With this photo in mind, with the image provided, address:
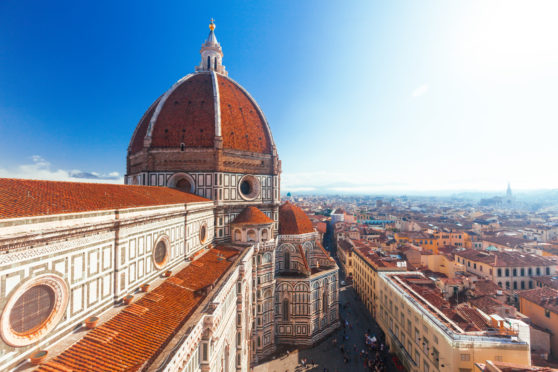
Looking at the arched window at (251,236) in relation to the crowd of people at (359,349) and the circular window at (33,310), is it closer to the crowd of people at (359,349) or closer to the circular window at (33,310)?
the crowd of people at (359,349)

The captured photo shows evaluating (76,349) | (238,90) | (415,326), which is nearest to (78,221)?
(76,349)

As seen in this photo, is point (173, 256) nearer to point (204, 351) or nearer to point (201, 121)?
point (204, 351)

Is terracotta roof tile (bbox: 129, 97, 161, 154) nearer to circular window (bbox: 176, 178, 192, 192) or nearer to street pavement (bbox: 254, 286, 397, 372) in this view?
circular window (bbox: 176, 178, 192, 192)

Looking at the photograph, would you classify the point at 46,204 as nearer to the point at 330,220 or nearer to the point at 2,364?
the point at 2,364

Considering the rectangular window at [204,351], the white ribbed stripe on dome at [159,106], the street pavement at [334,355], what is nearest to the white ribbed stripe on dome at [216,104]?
the white ribbed stripe on dome at [159,106]

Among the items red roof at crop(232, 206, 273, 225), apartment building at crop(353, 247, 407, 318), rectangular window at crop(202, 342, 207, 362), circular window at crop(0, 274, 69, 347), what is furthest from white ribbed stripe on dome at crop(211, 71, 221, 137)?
apartment building at crop(353, 247, 407, 318)

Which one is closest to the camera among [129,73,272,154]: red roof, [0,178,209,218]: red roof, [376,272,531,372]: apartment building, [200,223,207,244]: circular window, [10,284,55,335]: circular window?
[10,284,55,335]: circular window
